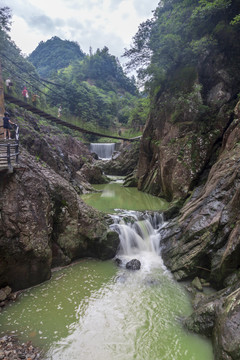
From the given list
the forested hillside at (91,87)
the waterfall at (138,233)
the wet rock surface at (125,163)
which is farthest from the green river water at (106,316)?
the wet rock surface at (125,163)

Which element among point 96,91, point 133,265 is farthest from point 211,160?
point 96,91

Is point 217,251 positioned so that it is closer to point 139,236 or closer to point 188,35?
point 139,236

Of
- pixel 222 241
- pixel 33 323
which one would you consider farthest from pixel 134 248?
pixel 33 323

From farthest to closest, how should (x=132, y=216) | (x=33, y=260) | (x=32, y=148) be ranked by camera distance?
(x=32, y=148) < (x=132, y=216) < (x=33, y=260)

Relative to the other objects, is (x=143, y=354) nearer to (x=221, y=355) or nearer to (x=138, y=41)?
(x=221, y=355)

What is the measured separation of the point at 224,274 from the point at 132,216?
5.13m

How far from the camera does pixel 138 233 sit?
9203 millimetres

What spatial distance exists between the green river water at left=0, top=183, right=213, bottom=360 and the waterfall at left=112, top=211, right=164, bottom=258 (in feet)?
3.76

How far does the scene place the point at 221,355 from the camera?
142 inches

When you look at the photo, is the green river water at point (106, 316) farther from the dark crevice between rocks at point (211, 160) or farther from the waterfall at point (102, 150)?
the waterfall at point (102, 150)

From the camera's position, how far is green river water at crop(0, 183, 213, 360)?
414 cm

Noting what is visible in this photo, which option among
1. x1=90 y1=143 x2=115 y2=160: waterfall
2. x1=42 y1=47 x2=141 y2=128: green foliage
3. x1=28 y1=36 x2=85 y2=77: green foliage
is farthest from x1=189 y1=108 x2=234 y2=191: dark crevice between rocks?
x1=28 y1=36 x2=85 y2=77: green foliage

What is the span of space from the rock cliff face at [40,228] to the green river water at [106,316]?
0.52 metres

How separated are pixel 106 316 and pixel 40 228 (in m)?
2.97
